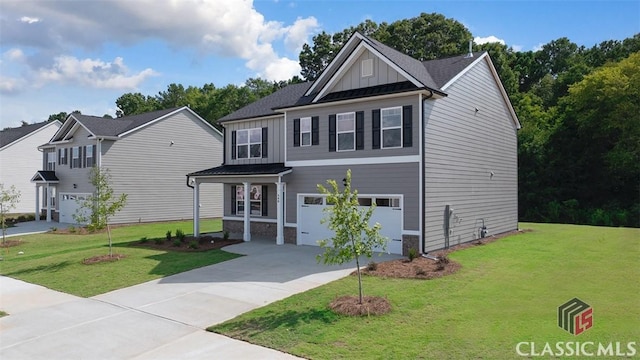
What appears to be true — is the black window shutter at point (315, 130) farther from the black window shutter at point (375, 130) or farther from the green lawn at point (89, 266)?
the green lawn at point (89, 266)

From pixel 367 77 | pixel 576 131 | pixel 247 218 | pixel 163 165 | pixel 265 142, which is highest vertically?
pixel 367 77

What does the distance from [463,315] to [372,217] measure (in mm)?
7775

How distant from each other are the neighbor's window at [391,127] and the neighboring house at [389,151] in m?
0.04

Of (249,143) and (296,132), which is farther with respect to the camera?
(249,143)

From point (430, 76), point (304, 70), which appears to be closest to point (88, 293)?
point (430, 76)

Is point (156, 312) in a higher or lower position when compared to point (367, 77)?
lower

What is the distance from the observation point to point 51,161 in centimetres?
3450

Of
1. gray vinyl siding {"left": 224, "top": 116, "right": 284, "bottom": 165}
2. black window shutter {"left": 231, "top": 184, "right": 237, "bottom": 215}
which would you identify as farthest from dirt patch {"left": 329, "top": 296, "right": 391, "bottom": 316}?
black window shutter {"left": 231, "top": 184, "right": 237, "bottom": 215}

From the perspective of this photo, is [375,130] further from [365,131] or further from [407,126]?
[407,126]

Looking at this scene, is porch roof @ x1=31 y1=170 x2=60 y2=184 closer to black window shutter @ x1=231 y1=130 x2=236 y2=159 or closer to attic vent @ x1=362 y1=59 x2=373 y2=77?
black window shutter @ x1=231 y1=130 x2=236 y2=159

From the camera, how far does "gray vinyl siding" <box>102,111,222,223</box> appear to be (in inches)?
1131

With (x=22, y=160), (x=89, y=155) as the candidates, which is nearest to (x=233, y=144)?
(x=89, y=155)

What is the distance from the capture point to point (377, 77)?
16438 mm

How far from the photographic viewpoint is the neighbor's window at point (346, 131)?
54.3 ft
